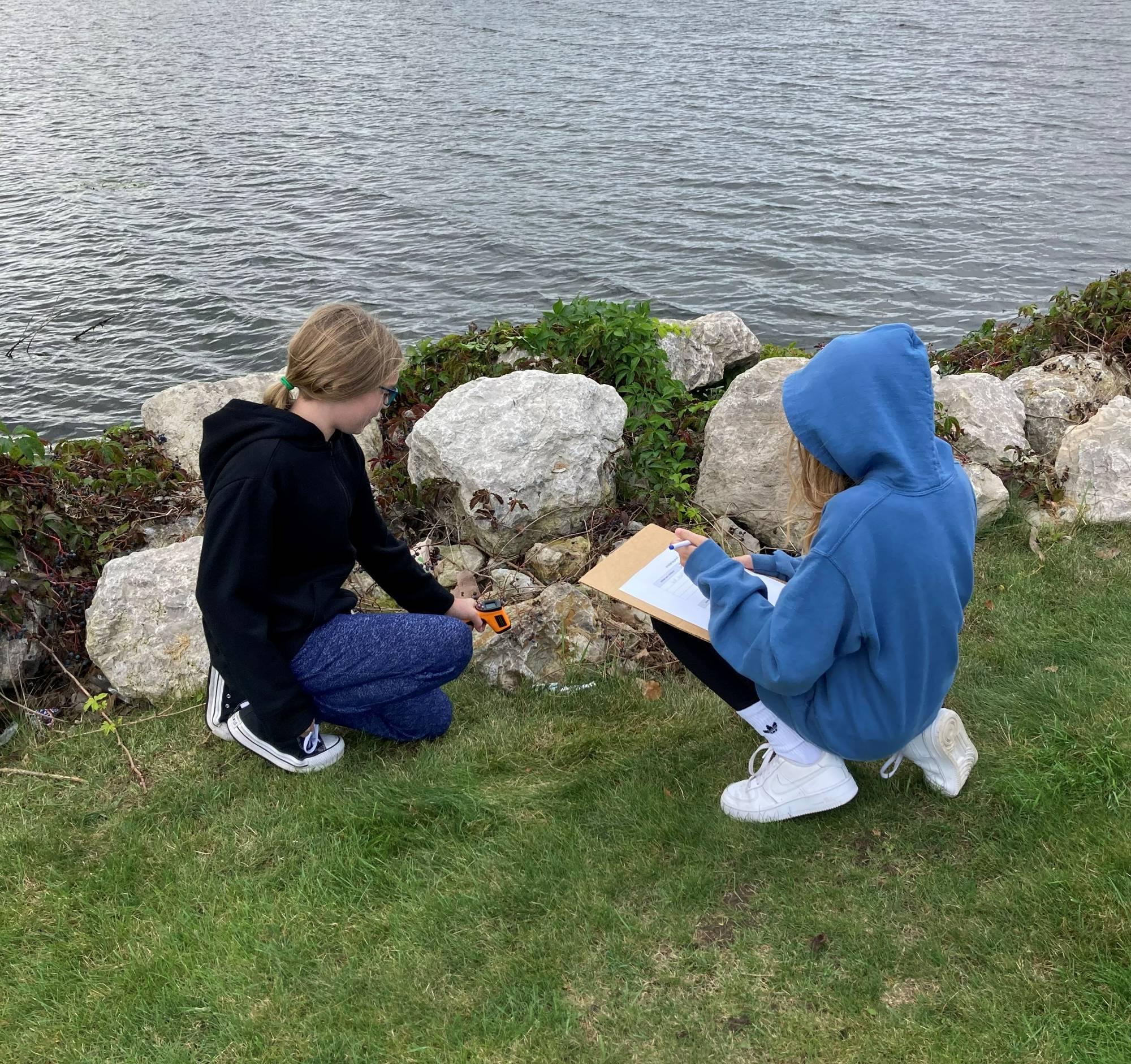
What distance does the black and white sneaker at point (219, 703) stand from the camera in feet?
12.9

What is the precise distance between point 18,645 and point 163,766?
1.27m

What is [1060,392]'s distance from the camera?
20.5 feet

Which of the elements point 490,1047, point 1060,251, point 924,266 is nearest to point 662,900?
point 490,1047

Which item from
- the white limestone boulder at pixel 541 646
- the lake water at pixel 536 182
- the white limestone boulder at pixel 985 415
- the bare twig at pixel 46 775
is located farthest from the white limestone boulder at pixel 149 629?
the lake water at pixel 536 182

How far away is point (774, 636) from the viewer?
2.90 meters

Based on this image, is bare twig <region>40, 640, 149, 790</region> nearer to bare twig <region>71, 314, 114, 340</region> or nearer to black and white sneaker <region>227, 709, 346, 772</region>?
black and white sneaker <region>227, 709, 346, 772</region>

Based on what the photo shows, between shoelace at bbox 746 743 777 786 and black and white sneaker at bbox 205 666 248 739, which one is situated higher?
shoelace at bbox 746 743 777 786

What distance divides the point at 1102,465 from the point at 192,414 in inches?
225

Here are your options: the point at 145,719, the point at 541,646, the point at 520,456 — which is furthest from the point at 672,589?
the point at 145,719

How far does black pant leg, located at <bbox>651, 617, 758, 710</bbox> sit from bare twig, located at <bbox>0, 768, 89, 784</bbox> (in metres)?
2.58

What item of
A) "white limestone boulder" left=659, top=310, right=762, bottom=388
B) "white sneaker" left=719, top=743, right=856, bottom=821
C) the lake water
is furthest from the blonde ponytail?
the lake water

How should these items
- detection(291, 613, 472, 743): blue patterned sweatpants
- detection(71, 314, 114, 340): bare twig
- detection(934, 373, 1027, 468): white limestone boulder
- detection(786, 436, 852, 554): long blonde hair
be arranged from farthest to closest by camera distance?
detection(71, 314, 114, 340): bare twig
detection(934, 373, 1027, 468): white limestone boulder
detection(291, 613, 472, 743): blue patterned sweatpants
detection(786, 436, 852, 554): long blonde hair

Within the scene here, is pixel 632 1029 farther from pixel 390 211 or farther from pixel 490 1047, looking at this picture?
pixel 390 211

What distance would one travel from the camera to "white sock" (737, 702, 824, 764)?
3357 mm
